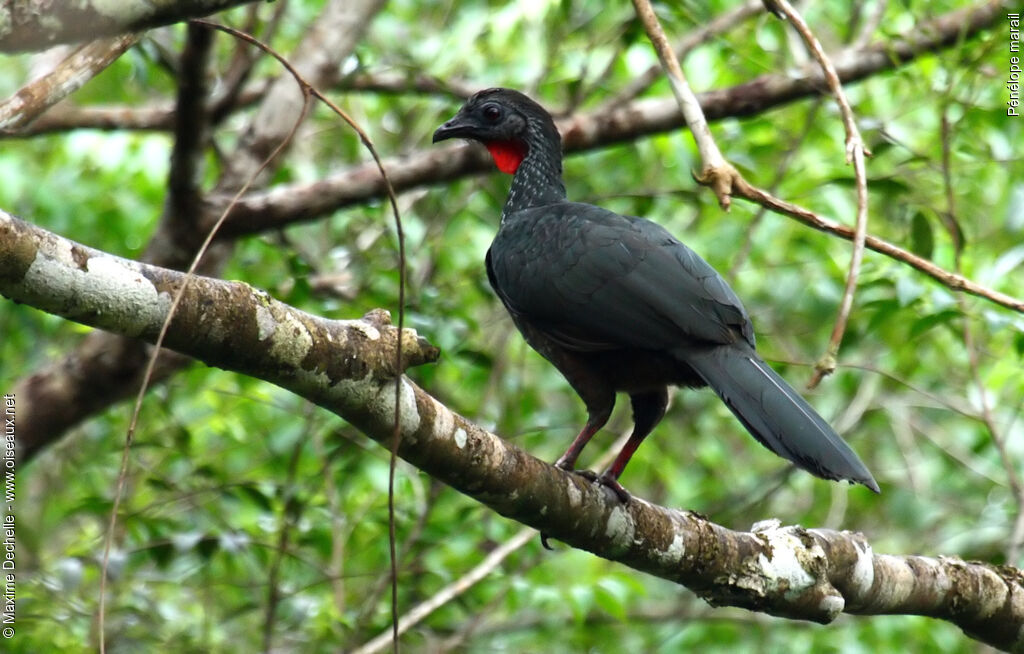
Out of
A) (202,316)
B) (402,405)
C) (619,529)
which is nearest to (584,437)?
(619,529)

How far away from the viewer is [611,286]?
11.9 feet

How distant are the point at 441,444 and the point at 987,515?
4938mm

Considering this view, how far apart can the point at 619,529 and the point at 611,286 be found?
86 cm

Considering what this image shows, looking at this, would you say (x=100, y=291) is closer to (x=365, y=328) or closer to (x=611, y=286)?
(x=365, y=328)

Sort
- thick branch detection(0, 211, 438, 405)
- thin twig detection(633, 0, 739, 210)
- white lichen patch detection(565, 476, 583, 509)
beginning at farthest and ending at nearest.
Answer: white lichen patch detection(565, 476, 583, 509) < thin twig detection(633, 0, 739, 210) < thick branch detection(0, 211, 438, 405)

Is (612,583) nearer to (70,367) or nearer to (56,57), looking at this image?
(70,367)

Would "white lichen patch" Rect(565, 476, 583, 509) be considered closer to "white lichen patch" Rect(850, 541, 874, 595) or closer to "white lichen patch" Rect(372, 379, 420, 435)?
"white lichen patch" Rect(372, 379, 420, 435)

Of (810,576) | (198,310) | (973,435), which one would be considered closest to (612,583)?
(810,576)

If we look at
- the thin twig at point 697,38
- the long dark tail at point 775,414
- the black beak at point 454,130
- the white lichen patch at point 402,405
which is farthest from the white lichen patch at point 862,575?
the thin twig at point 697,38

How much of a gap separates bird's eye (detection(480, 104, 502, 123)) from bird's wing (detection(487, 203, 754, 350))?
787mm

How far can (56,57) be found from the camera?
4.82 meters

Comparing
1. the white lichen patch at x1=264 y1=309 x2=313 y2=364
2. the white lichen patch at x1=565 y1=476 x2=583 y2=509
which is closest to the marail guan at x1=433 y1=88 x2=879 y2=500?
the white lichen patch at x1=565 y1=476 x2=583 y2=509

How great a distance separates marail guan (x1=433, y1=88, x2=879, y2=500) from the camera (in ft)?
10.4

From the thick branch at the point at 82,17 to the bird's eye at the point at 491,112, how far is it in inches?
101
